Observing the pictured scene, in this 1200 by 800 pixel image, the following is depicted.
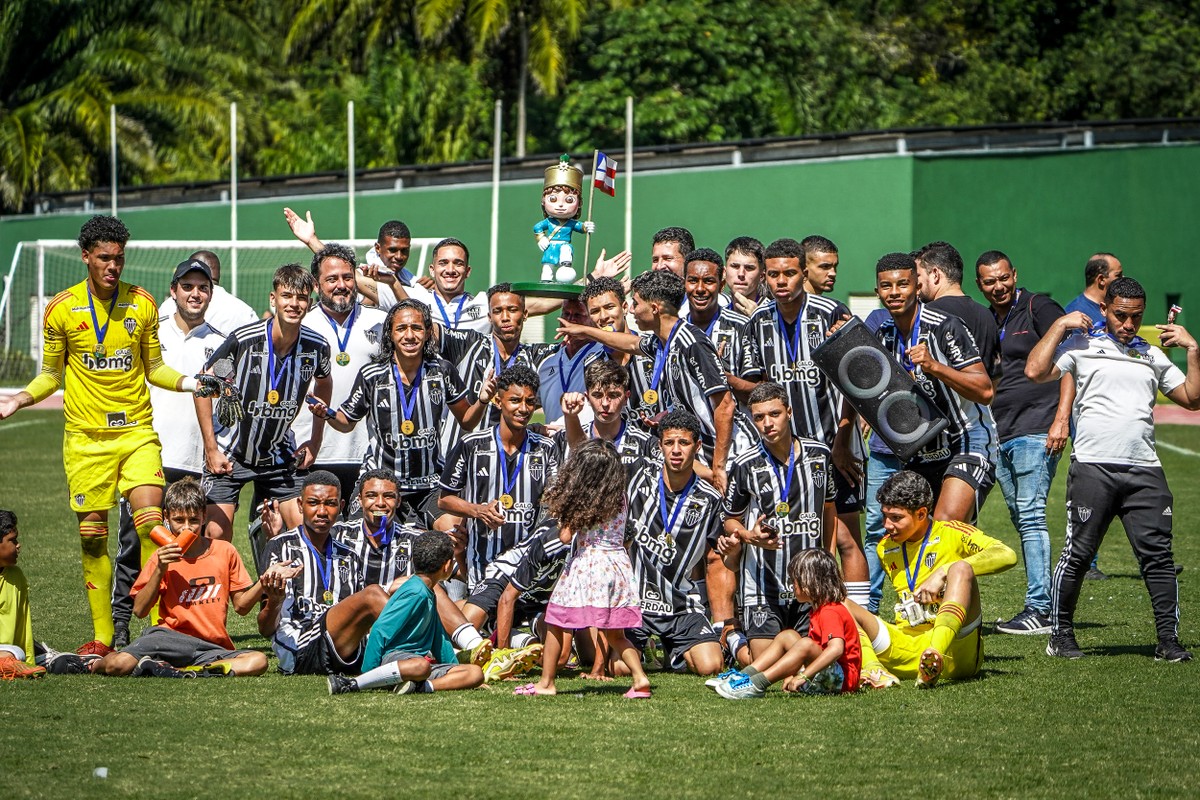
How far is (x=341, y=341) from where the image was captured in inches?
404

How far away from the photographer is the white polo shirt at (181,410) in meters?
10.0

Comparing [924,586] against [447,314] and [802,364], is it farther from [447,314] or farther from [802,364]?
[447,314]

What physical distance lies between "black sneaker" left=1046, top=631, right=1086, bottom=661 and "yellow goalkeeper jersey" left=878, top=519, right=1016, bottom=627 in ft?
2.71

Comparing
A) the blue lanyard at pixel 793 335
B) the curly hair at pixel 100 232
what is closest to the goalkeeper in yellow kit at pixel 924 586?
the blue lanyard at pixel 793 335

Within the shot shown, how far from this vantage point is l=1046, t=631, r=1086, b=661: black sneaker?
28.4 ft

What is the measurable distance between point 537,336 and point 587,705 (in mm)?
24489

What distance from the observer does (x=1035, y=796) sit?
5.96 m

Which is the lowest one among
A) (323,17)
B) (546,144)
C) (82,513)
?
(82,513)

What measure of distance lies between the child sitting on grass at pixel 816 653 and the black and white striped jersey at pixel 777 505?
2.33ft

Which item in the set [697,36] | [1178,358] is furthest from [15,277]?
[1178,358]

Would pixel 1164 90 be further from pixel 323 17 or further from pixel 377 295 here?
pixel 377 295

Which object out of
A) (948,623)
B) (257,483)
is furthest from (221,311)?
(948,623)

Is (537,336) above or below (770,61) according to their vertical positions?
below

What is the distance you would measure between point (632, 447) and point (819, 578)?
1647 mm
